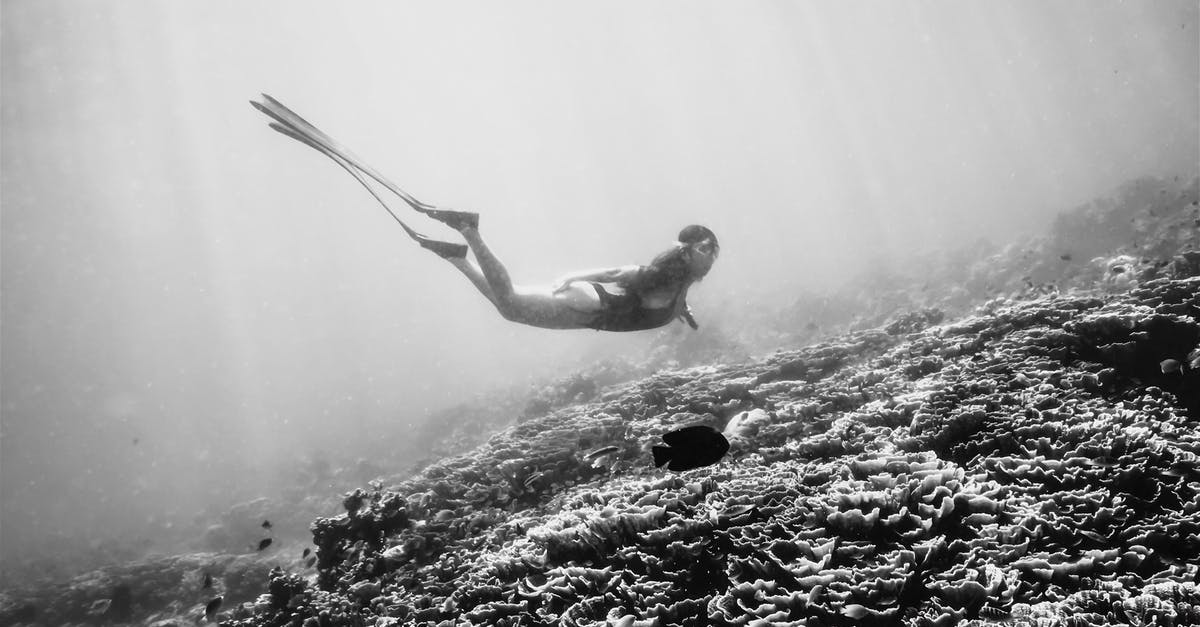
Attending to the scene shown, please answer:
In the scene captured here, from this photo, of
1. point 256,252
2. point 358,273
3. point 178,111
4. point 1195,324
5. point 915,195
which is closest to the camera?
point 1195,324

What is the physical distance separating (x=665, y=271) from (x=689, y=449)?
2.83m

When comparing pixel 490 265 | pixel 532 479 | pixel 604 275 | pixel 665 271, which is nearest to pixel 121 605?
pixel 532 479

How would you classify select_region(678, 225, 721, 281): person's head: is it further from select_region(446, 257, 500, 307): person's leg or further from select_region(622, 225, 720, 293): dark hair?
select_region(446, 257, 500, 307): person's leg

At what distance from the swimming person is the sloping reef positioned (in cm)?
161

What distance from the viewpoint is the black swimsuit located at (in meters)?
5.14

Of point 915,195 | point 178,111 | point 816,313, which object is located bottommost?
point 816,313

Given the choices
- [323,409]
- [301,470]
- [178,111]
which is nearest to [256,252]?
[323,409]

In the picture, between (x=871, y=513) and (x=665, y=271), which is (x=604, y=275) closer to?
(x=665, y=271)

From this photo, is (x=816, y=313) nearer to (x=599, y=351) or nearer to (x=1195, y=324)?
(x=599, y=351)

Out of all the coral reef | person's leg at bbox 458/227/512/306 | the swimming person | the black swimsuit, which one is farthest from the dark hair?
the coral reef

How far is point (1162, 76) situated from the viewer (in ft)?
251

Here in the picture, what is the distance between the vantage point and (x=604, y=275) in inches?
208

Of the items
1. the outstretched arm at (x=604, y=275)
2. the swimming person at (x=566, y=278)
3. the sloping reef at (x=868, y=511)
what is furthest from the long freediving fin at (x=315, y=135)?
the sloping reef at (x=868, y=511)

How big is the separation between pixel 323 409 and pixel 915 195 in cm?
14217
